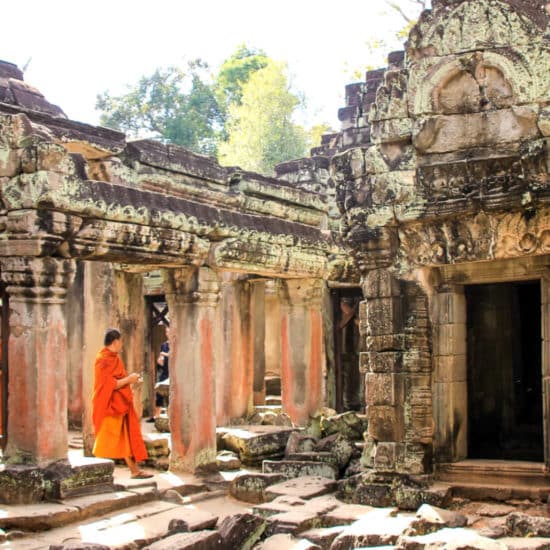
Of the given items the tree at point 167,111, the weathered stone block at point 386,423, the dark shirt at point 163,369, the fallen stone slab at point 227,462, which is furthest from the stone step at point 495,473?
the tree at point 167,111

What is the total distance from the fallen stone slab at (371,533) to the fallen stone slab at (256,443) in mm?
3554

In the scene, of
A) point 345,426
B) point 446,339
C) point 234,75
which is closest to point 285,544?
point 446,339

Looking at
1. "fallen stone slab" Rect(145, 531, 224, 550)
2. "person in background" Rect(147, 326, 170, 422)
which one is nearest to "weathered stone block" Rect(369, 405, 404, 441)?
"fallen stone slab" Rect(145, 531, 224, 550)

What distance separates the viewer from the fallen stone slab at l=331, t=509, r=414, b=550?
575 centimetres

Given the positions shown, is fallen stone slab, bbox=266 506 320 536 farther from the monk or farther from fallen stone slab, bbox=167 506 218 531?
the monk

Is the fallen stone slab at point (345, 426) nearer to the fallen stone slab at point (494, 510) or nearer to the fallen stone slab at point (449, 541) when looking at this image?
the fallen stone slab at point (494, 510)

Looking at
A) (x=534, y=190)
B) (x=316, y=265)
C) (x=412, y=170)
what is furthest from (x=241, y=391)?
(x=534, y=190)

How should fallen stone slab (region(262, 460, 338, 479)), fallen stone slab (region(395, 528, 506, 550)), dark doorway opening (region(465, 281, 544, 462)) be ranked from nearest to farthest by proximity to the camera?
fallen stone slab (region(395, 528, 506, 550)) < fallen stone slab (region(262, 460, 338, 479)) < dark doorway opening (region(465, 281, 544, 462))

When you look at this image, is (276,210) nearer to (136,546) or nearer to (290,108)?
(136,546)

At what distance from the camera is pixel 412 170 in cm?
733

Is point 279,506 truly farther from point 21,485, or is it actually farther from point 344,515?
point 21,485

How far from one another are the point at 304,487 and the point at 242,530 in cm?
145

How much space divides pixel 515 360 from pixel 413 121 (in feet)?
10.9

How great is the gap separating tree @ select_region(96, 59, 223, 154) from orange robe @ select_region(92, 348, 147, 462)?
28114 millimetres
